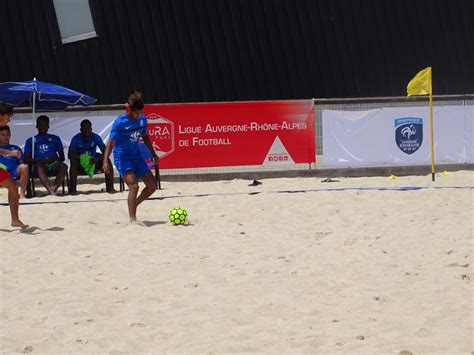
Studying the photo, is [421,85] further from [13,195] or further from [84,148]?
[13,195]

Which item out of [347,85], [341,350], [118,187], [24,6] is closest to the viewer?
[341,350]

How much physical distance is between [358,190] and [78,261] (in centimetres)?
586

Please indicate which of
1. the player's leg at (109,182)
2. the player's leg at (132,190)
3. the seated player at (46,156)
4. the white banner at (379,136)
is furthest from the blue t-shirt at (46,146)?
the white banner at (379,136)

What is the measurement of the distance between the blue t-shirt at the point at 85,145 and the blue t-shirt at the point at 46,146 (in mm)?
232

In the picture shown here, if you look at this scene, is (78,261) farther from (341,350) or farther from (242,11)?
(242,11)

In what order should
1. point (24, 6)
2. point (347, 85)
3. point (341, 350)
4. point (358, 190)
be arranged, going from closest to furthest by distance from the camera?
1. point (341, 350)
2. point (358, 190)
3. point (24, 6)
4. point (347, 85)

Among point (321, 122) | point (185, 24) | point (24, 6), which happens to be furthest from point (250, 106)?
point (24, 6)

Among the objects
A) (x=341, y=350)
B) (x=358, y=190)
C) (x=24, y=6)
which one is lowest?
(x=358, y=190)

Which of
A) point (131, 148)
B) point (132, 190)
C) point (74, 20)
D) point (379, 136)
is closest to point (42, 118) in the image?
point (131, 148)

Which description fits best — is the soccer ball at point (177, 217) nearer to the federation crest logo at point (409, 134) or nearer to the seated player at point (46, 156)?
the seated player at point (46, 156)

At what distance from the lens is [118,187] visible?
1424 centimetres

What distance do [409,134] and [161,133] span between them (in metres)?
4.19

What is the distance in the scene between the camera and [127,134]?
9430 millimetres

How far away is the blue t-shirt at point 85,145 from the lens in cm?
1344
